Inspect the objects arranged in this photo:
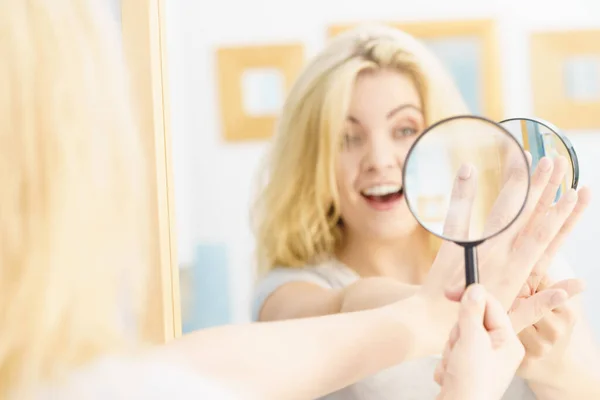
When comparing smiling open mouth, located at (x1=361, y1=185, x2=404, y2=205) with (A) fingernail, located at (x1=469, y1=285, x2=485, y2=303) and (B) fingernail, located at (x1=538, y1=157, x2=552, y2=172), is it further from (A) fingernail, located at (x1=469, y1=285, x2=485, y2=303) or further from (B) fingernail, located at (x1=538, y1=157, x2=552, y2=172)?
(A) fingernail, located at (x1=469, y1=285, x2=485, y2=303)

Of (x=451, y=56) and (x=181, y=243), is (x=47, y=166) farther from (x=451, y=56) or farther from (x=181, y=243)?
(x=451, y=56)

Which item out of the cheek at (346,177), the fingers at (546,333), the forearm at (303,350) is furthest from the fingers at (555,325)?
the cheek at (346,177)

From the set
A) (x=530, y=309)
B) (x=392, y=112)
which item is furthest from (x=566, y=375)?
(x=392, y=112)

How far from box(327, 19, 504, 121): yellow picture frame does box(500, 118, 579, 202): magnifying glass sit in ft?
0.85

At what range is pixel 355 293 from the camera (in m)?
0.86

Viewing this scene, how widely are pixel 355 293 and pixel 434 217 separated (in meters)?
0.25

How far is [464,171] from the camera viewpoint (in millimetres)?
678

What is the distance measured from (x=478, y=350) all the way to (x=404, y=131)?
1.54ft

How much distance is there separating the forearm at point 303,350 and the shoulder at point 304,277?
297mm

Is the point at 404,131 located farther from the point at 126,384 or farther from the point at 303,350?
the point at 126,384

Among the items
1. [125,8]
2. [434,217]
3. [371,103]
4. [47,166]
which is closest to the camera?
[47,166]

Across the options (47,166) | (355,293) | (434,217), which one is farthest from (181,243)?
(47,166)

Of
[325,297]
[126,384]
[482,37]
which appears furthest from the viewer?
[482,37]

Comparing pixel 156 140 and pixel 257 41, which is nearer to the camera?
pixel 156 140
